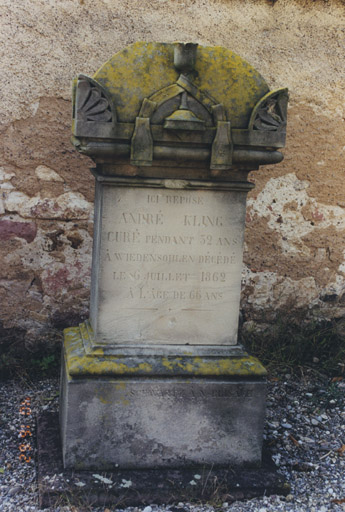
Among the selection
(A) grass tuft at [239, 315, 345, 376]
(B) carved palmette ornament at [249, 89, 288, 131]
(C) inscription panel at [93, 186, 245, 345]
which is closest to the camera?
(B) carved palmette ornament at [249, 89, 288, 131]

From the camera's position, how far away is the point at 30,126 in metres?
3.89

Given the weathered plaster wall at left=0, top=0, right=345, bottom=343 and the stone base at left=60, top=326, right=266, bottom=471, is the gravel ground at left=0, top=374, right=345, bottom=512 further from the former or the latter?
the weathered plaster wall at left=0, top=0, right=345, bottom=343

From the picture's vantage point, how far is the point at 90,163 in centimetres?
399

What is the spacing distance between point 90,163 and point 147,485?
232 cm

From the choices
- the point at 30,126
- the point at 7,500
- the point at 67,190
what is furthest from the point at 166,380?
the point at 30,126

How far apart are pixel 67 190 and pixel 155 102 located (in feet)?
5.35

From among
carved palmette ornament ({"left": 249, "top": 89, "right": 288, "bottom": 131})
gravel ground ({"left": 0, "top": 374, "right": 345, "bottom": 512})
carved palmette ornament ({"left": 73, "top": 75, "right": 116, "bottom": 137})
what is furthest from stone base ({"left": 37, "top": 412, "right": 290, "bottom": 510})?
carved palmette ornament ({"left": 249, "top": 89, "right": 288, "bottom": 131})

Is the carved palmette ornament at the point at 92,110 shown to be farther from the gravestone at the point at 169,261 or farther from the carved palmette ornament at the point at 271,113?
the carved palmette ornament at the point at 271,113

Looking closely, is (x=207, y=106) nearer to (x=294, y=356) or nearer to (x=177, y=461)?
(x=177, y=461)

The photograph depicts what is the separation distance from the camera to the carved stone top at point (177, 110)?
8.24 ft

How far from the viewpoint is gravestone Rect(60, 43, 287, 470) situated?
2553 mm

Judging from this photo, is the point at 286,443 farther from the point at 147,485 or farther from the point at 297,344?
the point at 297,344

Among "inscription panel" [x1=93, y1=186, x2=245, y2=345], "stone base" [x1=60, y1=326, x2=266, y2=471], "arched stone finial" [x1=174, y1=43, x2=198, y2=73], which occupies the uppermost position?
"arched stone finial" [x1=174, y1=43, x2=198, y2=73]

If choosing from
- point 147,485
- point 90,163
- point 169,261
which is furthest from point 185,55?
point 147,485
